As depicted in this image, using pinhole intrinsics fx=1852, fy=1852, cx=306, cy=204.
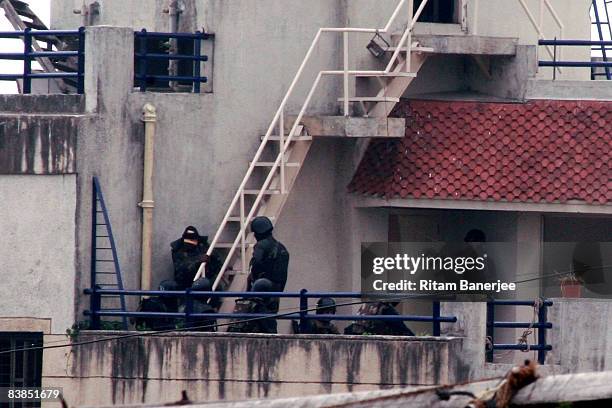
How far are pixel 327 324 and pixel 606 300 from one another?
3534 millimetres

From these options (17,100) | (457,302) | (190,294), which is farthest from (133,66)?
(457,302)

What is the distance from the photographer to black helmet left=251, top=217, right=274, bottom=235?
78.5ft

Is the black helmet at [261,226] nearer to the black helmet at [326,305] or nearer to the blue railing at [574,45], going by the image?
the black helmet at [326,305]

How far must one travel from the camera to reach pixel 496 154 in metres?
25.1

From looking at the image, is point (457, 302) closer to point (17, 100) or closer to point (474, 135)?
point (474, 135)

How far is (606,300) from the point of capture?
76.7ft

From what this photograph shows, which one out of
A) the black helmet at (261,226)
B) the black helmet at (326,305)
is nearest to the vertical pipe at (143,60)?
the black helmet at (261,226)

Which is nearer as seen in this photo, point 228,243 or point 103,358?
point 103,358

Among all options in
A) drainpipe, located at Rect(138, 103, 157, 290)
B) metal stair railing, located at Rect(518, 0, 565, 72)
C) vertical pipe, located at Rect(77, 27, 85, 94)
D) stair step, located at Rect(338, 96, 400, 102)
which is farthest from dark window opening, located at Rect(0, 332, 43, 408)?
metal stair railing, located at Rect(518, 0, 565, 72)

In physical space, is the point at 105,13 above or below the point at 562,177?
above

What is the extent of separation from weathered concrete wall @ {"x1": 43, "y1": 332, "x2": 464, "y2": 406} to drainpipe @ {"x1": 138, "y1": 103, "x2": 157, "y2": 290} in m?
1.79

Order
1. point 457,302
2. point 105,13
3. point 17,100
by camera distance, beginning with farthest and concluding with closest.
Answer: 1. point 105,13
2. point 17,100
3. point 457,302

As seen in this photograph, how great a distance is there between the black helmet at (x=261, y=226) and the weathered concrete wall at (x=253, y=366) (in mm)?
1906

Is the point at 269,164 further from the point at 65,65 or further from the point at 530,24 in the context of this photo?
the point at 65,65
